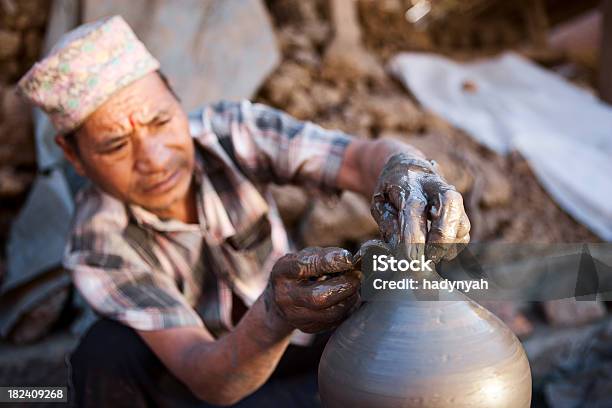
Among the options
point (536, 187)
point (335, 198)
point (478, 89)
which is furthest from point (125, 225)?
point (478, 89)

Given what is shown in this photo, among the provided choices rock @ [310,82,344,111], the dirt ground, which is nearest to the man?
the dirt ground

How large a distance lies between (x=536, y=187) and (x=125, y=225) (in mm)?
2366

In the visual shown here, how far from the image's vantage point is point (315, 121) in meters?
2.97

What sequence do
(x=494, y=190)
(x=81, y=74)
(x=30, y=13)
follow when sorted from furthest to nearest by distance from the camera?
(x=494, y=190)
(x=30, y=13)
(x=81, y=74)

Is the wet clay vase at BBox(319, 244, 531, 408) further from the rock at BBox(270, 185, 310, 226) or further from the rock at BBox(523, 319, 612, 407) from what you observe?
the rock at BBox(270, 185, 310, 226)

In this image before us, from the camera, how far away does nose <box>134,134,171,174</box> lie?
153cm

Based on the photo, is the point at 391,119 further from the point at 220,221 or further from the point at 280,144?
the point at 220,221

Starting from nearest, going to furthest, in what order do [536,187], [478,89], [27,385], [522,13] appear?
[27,385] → [536,187] → [478,89] → [522,13]

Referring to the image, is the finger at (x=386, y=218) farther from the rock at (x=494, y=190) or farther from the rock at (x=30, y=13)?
the rock at (x=30, y=13)

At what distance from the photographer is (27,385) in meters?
2.38

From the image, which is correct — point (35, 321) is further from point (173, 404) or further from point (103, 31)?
point (103, 31)

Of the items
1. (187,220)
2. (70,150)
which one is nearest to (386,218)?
(187,220)

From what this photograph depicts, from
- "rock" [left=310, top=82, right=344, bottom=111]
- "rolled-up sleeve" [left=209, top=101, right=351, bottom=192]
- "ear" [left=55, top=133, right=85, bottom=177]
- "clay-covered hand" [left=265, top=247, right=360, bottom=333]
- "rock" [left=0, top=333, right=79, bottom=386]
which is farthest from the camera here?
"rock" [left=310, top=82, right=344, bottom=111]

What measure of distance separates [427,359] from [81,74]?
117 cm
